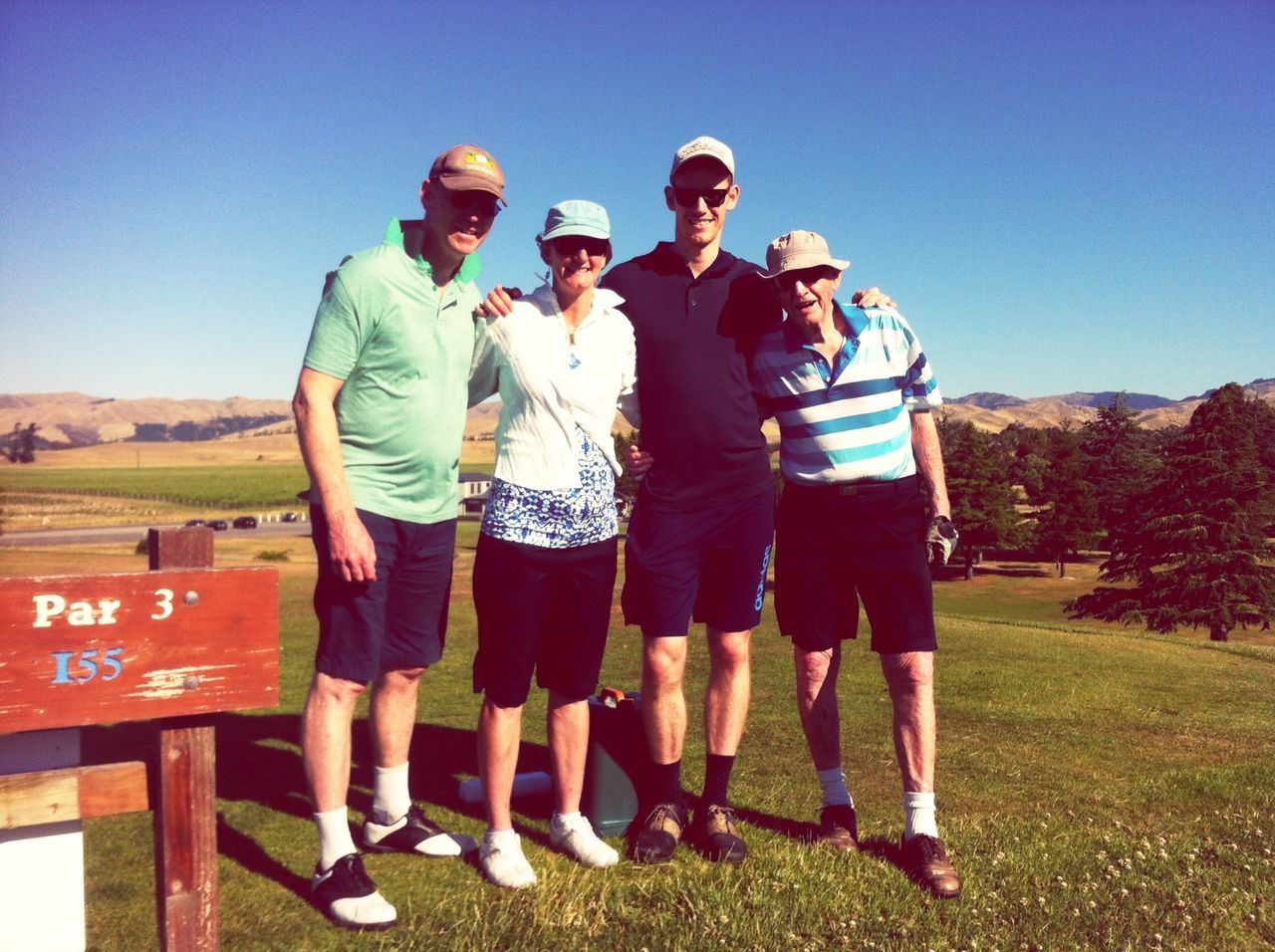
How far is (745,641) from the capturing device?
14.1 ft

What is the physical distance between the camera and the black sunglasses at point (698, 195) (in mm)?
4211

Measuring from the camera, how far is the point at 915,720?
164 inches

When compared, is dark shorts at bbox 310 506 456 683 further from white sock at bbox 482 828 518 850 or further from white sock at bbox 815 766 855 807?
white sock at bbox 815 766 855 807

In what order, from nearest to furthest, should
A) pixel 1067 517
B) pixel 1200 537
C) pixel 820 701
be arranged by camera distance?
pixel 820 701
pixel 1200 537
pixel 1067 517

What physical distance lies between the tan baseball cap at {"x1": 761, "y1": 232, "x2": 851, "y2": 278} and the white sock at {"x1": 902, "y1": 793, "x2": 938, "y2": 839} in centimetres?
237

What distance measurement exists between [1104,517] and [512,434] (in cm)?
5353

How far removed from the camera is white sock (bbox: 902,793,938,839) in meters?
4.06

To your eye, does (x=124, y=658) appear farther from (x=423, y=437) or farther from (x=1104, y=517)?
(x=1104, y=517)

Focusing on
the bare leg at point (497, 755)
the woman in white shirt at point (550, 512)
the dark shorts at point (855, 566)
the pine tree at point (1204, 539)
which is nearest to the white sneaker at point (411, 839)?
the woman in white shirt at point (550, 512)

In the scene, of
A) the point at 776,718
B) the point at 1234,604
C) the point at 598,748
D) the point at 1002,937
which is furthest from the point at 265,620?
the point at 1234,604

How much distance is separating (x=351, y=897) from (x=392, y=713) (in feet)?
2.79

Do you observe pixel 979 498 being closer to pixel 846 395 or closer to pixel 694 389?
pixel 846 395

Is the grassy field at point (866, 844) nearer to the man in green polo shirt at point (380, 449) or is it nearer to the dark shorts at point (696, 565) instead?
the man in green polo shirt at point (380, 449)

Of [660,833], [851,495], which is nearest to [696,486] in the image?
[851,495]
